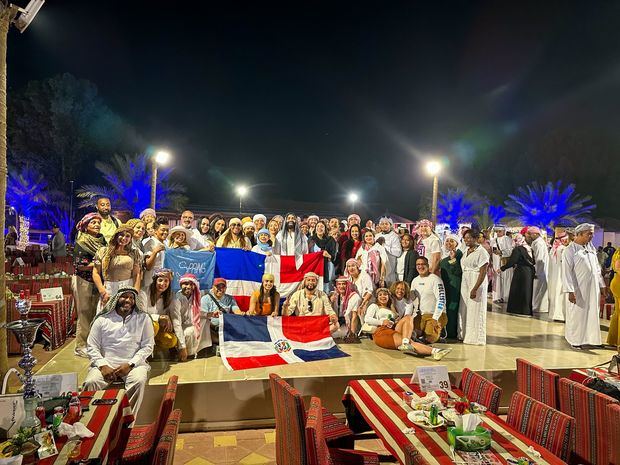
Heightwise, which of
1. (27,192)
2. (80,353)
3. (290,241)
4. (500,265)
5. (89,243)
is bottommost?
(80,353)

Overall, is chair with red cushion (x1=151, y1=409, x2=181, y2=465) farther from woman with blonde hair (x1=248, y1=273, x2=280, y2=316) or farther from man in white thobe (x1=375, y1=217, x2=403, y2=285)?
man in white thobe (x1=375, y1=217, x2=403, y2=285)

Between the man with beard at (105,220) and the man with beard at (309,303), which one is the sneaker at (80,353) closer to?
the man with beard at (105,220)

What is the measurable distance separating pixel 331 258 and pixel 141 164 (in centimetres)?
2750

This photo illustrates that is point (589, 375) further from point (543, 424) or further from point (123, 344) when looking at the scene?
point (123, 344)

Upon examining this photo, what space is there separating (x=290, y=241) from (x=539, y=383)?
16.3 ft

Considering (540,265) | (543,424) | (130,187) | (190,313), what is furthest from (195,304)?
(130,187)

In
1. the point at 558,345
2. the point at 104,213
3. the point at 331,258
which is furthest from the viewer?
the point at 331,258

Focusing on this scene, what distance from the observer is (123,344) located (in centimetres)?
471

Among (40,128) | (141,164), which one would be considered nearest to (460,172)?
(141,164)

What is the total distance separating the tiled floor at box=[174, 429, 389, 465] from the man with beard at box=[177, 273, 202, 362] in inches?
58.5

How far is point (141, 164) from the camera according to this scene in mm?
32281

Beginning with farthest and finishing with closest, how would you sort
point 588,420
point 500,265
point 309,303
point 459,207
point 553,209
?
point 459,207, point 553,209, point 500,265, point 309,303, point 588,420

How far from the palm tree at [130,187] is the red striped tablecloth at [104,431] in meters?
27.9

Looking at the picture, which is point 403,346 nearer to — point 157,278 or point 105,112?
point 157,278
